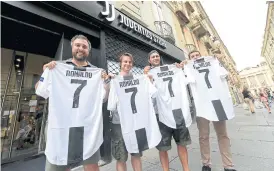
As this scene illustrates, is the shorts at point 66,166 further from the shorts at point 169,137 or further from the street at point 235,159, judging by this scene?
the street at point 235,159

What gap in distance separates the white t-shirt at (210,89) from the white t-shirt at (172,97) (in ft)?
0.79

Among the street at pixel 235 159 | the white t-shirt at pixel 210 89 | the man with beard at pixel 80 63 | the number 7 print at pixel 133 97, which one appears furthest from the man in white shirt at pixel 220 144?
the man with beard at pixel 80 63

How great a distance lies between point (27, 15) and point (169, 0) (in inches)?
445

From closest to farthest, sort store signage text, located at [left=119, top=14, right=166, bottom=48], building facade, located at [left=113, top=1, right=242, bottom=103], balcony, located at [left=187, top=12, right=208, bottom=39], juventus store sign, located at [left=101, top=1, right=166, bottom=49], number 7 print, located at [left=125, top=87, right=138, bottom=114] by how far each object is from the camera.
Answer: number 7 print, located at [left=125, top=87, right=138, bottom=114] → juventus store sign, located at [left=101, top=1, right=166, bottom=49] → store signage text, located at [left=119, top=14, right=166, bottom=48] → building facade, located at [left=113, top=1, right=242, bottom=103] → balcony, located at [left=187, top=12, right=208, bottom=39]

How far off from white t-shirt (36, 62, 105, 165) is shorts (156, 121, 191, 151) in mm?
963

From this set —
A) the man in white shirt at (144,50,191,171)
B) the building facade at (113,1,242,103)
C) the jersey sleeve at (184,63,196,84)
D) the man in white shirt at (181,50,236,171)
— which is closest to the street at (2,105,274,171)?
the man in white shirt at (181,50,236,171)

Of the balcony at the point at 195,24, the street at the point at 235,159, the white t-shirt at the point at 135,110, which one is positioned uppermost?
the balcony at the point at 195,24

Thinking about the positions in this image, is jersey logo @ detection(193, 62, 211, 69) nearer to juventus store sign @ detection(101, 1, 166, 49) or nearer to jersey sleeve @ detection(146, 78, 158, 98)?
jersey sleeve @ detection(146, 78, 158, 98)

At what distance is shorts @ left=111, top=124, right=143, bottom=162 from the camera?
6.66ft

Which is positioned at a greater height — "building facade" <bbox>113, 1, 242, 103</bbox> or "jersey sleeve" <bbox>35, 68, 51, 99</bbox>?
"building facade" <bbox>113, 1, 242, 103</bbox>

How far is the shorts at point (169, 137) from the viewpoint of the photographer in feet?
7.34

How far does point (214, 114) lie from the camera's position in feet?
8.02

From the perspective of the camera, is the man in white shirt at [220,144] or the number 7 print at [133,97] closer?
the number 7 print at [133,97]

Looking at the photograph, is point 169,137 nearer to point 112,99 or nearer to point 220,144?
point 220,144
